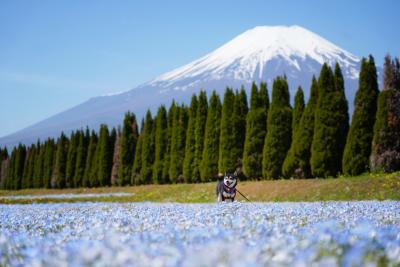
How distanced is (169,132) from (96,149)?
13240 mm

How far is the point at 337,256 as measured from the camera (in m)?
3.63

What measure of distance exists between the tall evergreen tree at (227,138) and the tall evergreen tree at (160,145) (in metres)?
8.84

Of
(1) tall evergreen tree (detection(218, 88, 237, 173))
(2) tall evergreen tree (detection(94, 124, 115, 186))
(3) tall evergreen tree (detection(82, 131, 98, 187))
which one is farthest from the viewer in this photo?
(3) tall evergreen tree (detection(82, 131, 98, 187))

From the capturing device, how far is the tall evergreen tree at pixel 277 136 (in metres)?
33.2

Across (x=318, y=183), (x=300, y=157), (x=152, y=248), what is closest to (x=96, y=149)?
(x=300, y=157)

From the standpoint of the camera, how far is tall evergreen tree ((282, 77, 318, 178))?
31.0m

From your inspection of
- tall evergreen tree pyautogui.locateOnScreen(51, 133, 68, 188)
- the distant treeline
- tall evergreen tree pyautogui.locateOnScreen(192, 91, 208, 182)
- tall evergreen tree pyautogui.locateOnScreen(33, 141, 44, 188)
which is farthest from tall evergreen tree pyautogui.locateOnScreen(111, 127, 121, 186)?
tall evergreen tree pyautogui.locateOnScreen(33, 141, 44, 188)

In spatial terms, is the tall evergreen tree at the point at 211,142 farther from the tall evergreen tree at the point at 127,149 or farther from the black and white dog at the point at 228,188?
the black and white dog at the point at 228,188

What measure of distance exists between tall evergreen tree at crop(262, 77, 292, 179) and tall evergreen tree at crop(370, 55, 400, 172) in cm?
765

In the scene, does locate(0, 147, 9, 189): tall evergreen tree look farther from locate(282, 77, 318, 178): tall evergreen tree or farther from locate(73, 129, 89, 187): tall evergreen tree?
locate(282, 77, 318, 178): tall evergreen tree

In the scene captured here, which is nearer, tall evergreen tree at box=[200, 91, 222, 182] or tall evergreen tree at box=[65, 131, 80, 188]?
tall evergreen tree at box=[200, 91, 222, 182]

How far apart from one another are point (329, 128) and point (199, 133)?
1430cm

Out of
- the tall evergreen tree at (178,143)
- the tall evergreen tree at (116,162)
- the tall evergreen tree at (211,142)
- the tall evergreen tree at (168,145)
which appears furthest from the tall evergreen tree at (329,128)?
the tall evergreen tree at (116,162)

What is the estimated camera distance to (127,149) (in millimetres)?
51750
